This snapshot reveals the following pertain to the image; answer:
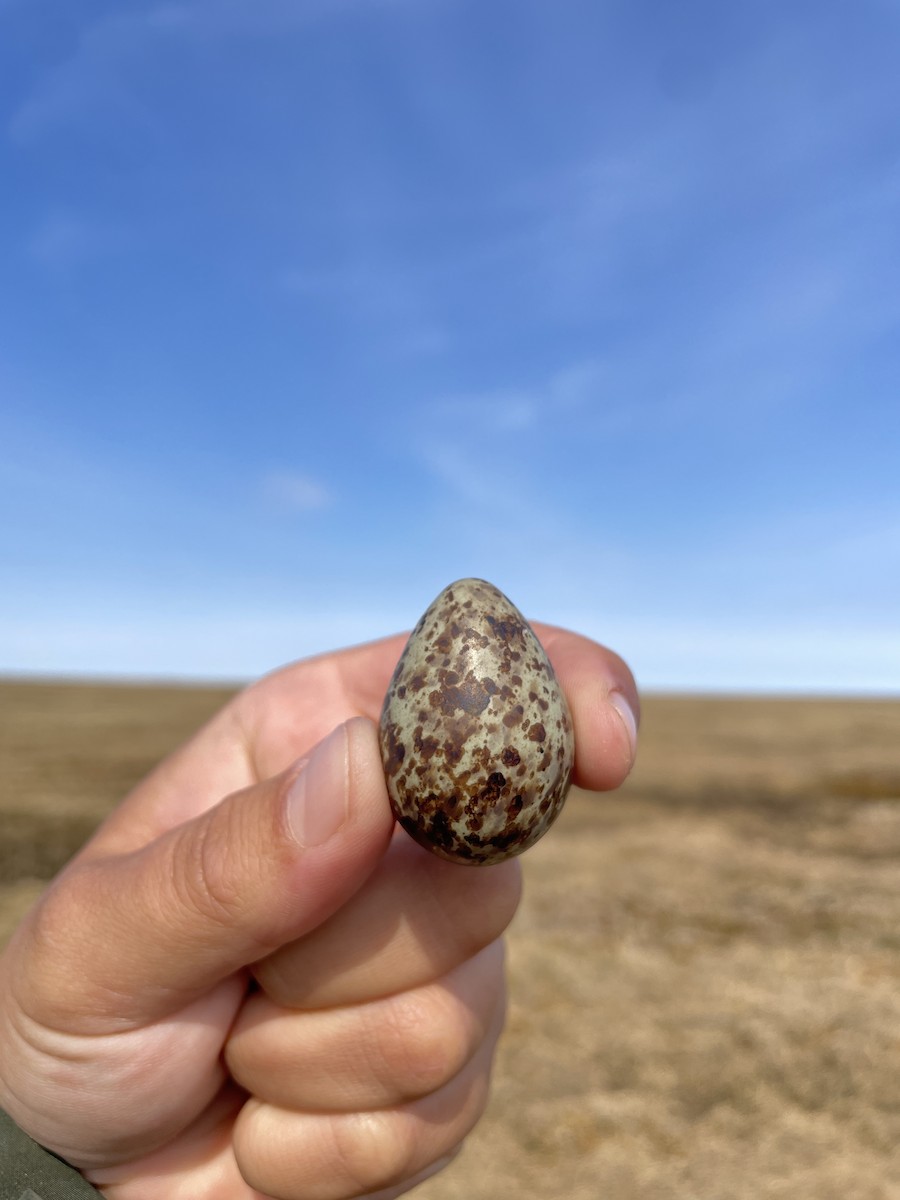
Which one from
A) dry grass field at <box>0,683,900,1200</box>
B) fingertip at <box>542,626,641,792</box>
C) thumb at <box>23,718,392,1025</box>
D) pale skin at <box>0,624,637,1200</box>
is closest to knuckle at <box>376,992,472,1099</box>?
pale skin at <box>0,624,637,1200</box>

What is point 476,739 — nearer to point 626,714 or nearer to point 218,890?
point 626,714

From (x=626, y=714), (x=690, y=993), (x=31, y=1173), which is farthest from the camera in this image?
(x=690, y=993)

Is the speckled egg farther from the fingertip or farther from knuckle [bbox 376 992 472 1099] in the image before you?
knuckle [bbox 376 992 472 1099]

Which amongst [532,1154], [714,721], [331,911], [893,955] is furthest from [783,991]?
[714,721]

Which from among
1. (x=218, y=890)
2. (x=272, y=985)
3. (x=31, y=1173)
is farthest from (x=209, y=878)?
(x=31, y=1173)

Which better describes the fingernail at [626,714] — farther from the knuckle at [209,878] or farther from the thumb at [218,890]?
the knuckle at [209,878]

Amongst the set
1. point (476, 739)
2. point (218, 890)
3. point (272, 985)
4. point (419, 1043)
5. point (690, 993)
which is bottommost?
point (690, 993)

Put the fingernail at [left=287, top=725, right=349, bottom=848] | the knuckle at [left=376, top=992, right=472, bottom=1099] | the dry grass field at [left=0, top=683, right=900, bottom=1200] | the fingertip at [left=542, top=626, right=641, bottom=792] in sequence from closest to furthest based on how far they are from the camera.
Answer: the fingernail at [left=287, top=725, right=349, bottom=848], the fingertip at [left=542, top=626, right=641, bottom=792], the knuckle at [left=376, top=992, right=472, bottom=1099], the dry grass field at [left=0, top=683, right=900, bottom=1200]

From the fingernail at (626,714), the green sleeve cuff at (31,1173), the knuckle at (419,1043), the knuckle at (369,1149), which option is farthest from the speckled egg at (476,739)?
the green sleeve cuff at (31,1173)
